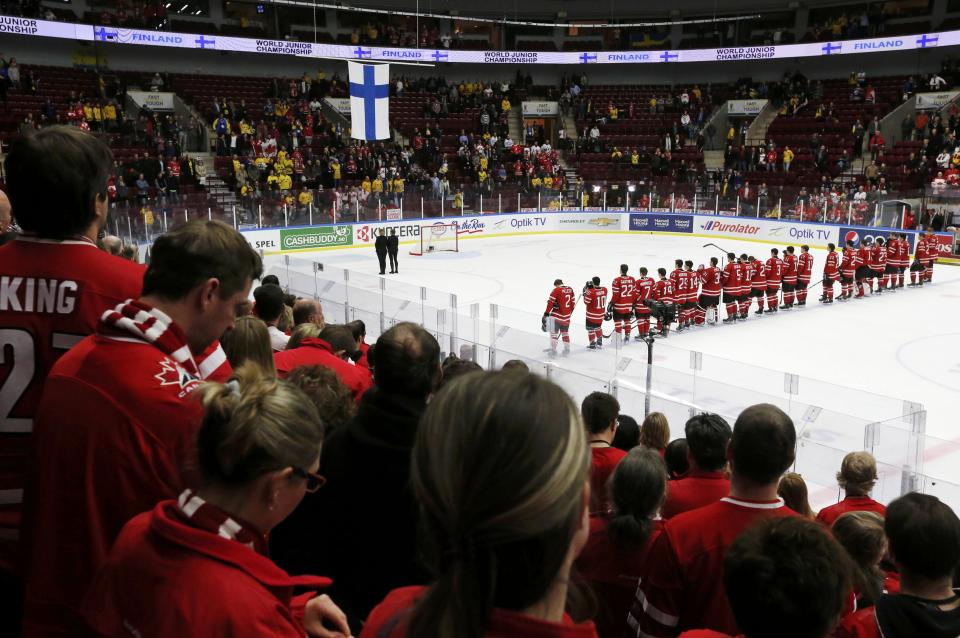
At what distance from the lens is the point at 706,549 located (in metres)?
2.41

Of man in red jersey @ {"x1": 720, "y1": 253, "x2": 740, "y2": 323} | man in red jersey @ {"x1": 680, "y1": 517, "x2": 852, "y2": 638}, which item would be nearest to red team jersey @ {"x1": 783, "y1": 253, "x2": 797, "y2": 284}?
man in red jersey @ {"x1": 720, "y1": 253, "x2": 740, "y2": 323}

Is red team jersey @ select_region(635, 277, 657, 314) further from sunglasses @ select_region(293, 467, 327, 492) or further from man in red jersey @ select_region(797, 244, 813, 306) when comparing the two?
sunglasses @ select_region(293, 467, 327, 492)

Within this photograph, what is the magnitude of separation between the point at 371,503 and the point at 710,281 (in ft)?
42.1

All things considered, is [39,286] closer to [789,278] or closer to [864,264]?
[789,278]

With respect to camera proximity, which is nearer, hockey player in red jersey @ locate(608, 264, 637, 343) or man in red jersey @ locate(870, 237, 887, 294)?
hockey player in red jersey @ locate(608, 264, 637, 343)

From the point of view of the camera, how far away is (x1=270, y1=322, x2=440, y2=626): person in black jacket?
222 centimetres

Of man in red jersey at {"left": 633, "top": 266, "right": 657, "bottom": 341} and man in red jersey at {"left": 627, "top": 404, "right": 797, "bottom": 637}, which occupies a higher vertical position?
man in red jersey at {"left": 627, "top": 404, "right": 797, "bottom": 637}

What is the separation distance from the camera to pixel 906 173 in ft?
86.9

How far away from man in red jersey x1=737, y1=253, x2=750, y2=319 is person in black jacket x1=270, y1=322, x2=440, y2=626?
1302 centimetres

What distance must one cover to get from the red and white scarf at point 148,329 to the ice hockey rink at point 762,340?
500 cm

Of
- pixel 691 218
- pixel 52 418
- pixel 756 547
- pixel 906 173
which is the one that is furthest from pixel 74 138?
pixel 906 173

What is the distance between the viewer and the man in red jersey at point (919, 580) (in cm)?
213

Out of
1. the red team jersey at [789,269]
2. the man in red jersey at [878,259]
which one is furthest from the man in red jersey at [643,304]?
the man in red jersey at [878,259]

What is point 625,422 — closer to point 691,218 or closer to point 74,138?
point 74,138
